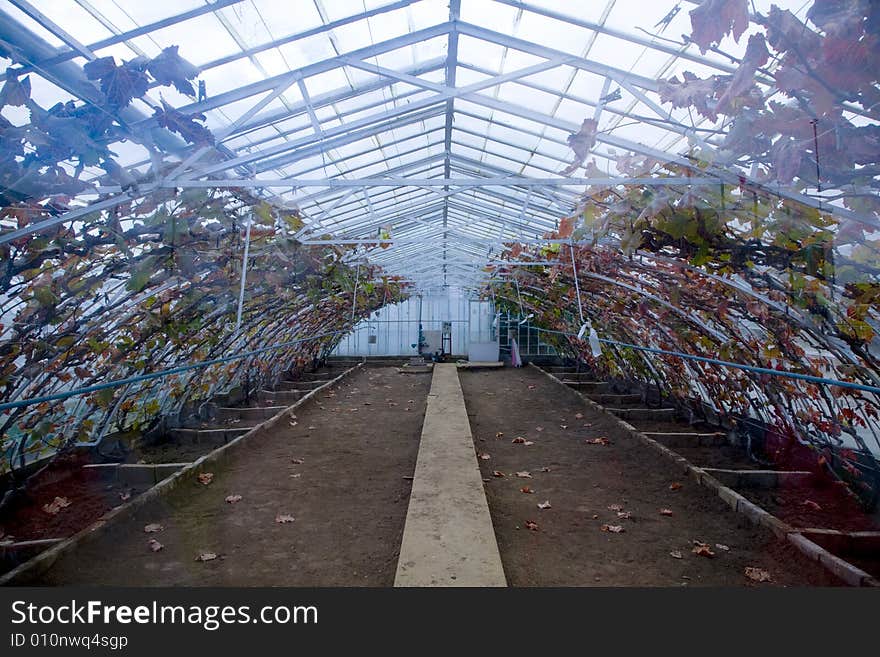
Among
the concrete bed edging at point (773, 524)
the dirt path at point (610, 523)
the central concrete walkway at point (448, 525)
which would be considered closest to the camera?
the central concrete walkway at point (448, 525)

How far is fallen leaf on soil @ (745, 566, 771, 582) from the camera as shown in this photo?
4.30m

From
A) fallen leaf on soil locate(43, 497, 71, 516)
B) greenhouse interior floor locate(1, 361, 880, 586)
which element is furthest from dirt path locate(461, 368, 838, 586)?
fallen leaf on soil locate(43, 497, 71, 516)

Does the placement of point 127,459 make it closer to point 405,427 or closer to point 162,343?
point 162,343

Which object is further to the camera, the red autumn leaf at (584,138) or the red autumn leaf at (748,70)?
the red autumn leaf at (584,138)

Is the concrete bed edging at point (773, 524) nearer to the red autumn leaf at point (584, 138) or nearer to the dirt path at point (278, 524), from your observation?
the dirt path at point (278, 524)

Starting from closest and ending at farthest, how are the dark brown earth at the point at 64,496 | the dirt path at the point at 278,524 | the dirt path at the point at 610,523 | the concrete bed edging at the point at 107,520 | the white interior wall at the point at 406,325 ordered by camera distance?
the concrete bed edging at the point at 107,520
the dirt path at the point at 278,524
the dirt path at the point at 610,523
the dark brown earth at the point at 64,496
the white interior wall at the point at 406,325

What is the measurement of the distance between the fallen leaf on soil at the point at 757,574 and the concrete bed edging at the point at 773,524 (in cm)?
45

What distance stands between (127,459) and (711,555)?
791cm

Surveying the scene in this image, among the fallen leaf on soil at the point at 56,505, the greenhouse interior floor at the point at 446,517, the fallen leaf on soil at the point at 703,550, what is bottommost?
the fallen leaf on soil at the point at 56,505

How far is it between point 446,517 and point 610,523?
1760 millimetres

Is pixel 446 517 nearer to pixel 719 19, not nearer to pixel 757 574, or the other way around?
pixel 757 574

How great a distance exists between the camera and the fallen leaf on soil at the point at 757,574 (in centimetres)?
430

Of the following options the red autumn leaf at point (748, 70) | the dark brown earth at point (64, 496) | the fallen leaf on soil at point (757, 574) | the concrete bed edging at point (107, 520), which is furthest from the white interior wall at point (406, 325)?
the red autumn leaf at point (748, 70)

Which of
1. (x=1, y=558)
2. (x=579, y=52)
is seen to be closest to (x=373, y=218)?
(x=579, y=52)
